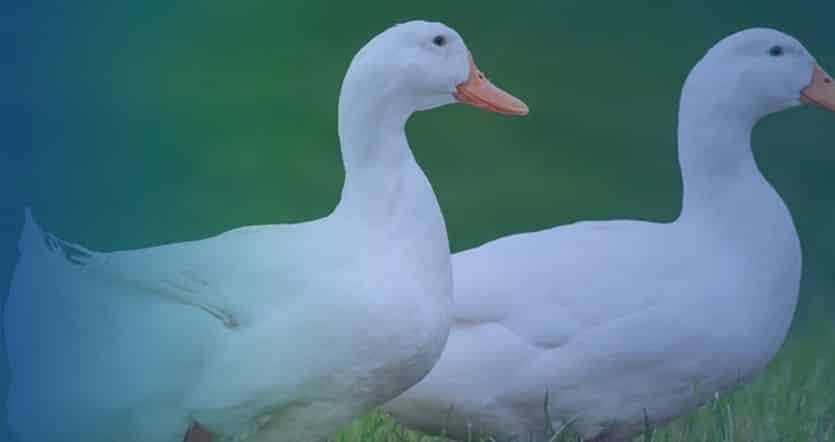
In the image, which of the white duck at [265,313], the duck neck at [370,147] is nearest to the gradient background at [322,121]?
the white duck at [265,313]

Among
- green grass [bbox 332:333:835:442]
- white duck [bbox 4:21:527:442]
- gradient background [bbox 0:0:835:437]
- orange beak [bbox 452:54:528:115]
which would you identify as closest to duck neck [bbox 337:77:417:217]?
white duck [bbox 4:21:527:442]

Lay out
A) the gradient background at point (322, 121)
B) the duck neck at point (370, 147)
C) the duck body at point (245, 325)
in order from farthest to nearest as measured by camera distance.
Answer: the gradient background at point (322, 121)
the duck neck at point (370, 147)
the duck body at point (245, 325)

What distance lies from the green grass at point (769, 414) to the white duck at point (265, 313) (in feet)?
1.90

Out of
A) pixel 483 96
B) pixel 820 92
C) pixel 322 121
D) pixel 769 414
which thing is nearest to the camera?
pixel 483 96

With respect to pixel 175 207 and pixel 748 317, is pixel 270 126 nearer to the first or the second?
pixel 175 207

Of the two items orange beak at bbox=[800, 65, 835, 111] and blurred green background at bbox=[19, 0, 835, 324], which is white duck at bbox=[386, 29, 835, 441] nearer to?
orange beak at bbox=[800, 65, 835, 111]

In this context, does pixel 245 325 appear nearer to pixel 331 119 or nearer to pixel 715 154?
pixel 331 119

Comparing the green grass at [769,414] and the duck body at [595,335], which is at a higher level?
the duck body at [595,335]

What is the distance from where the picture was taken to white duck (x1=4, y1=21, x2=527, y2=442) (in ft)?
9.71

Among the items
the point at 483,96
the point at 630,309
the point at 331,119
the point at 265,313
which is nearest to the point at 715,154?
the point at 630,309

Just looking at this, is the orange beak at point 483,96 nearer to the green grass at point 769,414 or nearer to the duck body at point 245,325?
the duck body at point 245,325

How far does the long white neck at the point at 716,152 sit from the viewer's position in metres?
3.69

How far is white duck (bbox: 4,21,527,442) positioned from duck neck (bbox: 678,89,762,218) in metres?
0.80

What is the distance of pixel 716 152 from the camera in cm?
369
